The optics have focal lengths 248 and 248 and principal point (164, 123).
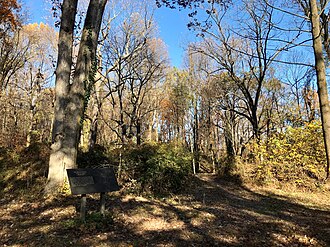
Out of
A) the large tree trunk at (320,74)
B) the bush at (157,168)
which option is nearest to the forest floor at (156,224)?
the bush at (157,168)

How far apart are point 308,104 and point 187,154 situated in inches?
840

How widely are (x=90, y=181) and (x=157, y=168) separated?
4.64 m

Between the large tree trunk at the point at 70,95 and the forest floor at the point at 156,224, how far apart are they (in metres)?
1.01

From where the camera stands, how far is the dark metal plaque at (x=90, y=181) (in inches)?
184

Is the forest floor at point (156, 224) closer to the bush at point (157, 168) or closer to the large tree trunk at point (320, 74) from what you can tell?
the bush at point (157, 168)

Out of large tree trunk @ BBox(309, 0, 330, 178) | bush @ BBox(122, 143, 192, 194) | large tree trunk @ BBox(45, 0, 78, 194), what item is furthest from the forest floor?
large tree trunk @ BBox(309, 0, 330, 178)

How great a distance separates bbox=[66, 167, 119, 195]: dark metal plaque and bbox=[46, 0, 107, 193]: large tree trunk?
2.40 m

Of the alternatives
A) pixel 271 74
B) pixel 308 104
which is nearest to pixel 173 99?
pixel 271 74

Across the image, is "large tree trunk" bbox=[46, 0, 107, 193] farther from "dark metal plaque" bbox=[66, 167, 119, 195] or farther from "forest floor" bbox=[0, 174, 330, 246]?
"dark metal plaque" bbox=[66, 167, 119, 195]

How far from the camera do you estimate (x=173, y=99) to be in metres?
26.7

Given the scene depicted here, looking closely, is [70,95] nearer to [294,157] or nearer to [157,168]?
[157,168]

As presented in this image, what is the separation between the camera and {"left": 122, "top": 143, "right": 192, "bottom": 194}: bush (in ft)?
30.2

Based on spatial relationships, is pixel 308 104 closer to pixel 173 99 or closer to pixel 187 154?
pixel 173 99

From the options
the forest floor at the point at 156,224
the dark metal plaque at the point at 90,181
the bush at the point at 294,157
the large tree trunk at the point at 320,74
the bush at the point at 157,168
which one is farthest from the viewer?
the bush at the point at 294,157
